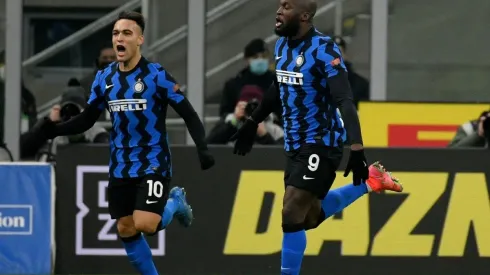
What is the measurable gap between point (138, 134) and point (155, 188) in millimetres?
370

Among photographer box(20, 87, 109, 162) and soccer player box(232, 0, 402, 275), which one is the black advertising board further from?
soccer player box(232, 0, 402, 275)

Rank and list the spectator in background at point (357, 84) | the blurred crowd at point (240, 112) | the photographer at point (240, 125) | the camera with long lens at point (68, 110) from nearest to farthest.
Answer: the camera with long lens at point (68, 110)
the blurred crowd at point (240, 112)
the photographer at point (240, 125)
the spectator in background at point (357, 84)

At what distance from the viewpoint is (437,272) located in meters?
10.7

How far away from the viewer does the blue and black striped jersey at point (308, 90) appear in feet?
26.9

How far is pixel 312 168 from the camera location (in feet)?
27.2

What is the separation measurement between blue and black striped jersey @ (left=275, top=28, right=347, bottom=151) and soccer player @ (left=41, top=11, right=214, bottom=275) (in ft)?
1.99

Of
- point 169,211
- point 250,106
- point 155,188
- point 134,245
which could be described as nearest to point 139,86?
point 155,188

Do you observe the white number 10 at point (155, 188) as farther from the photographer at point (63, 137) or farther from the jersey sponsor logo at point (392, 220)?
the photographer at point (63, 137)

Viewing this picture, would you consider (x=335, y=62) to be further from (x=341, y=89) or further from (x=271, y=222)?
(x=271, y=222)

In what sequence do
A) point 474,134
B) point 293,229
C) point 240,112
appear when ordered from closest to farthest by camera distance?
point 293,229 → point 474,134 → point 240,112

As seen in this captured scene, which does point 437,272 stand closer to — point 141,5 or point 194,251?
point 194,251

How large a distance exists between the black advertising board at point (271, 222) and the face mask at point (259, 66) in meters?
1.64

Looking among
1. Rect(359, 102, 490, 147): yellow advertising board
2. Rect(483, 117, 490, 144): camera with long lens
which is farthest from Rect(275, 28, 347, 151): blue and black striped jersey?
Rect(359, 102, 490, 147): yellow advertising board

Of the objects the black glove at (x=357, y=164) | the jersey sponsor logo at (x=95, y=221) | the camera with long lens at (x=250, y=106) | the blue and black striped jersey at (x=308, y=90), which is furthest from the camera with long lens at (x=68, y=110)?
the black glove at (x=357, y=164)
